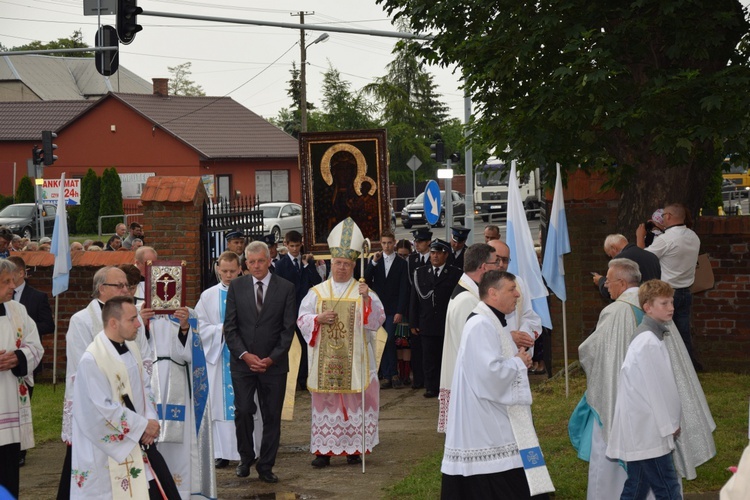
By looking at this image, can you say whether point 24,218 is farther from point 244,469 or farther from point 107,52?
point 244,469

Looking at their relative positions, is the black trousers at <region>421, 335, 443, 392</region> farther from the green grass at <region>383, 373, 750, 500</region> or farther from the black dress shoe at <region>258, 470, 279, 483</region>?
the black dress shoe at <region>258, 470, 279, 483</region>

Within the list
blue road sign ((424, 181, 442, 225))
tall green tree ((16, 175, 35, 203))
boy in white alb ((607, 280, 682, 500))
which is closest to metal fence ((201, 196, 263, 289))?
blue road sign ((424, 181, 442, 225))

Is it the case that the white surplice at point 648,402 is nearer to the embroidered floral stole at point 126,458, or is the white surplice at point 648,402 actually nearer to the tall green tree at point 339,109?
Answer: the embroidered floral stole at point 126,458

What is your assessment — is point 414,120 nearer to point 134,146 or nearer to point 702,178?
point 134,146

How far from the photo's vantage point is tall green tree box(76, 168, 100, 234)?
1892 inches

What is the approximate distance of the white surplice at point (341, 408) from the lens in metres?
10.4

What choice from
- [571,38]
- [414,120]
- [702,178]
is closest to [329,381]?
[571,38]

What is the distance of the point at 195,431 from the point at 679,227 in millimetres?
5955

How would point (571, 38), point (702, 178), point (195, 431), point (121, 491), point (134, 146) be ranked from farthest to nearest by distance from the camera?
point (134, 146)
point (702, 178)
point (571, 38)
point (195, 431)
point (121, 491)

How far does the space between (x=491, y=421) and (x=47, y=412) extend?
7.30 metres

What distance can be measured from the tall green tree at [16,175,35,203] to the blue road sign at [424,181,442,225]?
30602 mm

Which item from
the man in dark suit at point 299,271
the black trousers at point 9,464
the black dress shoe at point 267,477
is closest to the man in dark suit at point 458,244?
the man in dark suit at point 299,271

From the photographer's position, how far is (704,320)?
14398 millimetres

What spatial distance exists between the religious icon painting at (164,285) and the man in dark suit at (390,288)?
6.78m
